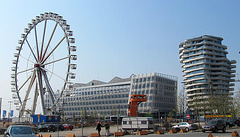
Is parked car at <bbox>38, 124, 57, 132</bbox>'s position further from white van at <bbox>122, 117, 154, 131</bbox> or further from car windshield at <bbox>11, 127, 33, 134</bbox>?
car windshield at <bbox>11, 127, 33, 134</bbox>

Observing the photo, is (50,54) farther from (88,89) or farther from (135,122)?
(88,89)

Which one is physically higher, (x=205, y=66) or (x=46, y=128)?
(x=205, y=66)


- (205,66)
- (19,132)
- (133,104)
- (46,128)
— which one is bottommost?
(46,128)

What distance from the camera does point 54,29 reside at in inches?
2482

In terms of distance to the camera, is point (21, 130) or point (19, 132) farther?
point (21, 130)

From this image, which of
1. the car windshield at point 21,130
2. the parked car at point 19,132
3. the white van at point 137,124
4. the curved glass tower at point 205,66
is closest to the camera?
the parked car at point 19,132

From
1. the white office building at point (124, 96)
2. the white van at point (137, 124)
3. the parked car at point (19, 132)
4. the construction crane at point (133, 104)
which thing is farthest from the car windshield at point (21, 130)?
the white office building at point (124, 96)

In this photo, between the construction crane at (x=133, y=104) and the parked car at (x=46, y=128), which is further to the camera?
the parked car at (x=46, y=128)

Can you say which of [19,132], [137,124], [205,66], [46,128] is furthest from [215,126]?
[205,66]

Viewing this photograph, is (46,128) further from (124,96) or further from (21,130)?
(124,96)

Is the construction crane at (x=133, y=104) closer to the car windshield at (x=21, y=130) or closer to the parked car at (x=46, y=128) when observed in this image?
the parked car at (x=46, y=128)

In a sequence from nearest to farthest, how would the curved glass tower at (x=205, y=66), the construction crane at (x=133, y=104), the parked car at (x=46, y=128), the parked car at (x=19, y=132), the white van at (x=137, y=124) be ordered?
the parked car at (x=19, y=132), the white van at (x=137, y=124), the construction crane at (x=133, y=104), the parked car at (x=46, y=128), the curved glass tower at (x=205, y=66)

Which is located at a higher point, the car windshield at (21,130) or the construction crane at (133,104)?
the construction crane at (133,104)

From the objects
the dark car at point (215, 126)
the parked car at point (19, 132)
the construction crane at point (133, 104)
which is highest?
the construction crane at point (133, 104)
